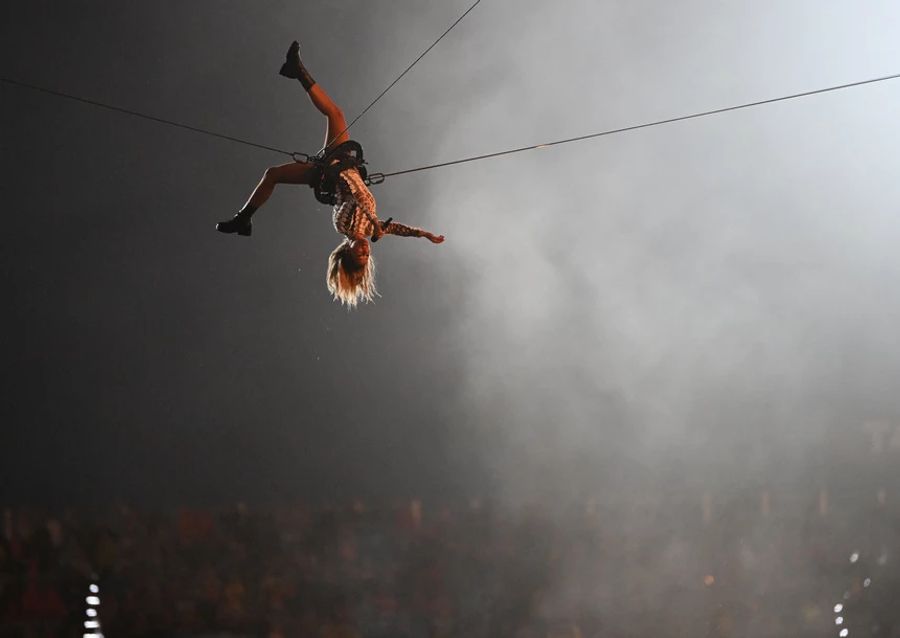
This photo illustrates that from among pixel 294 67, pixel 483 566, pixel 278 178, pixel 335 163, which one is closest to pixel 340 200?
pixel 335 163

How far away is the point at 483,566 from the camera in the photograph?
661 centimetres

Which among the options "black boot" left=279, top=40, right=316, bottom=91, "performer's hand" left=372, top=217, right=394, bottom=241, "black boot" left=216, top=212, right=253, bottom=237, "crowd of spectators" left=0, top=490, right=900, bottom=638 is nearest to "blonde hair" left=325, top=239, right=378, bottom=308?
"performer's hand" left=372, top=217, right=394, bottom=241

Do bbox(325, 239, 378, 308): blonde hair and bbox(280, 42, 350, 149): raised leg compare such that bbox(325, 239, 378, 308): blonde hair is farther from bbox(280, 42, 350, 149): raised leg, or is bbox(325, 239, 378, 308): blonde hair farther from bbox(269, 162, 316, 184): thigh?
bbox(280, 42, 350, 149): raised leg

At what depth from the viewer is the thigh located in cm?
410

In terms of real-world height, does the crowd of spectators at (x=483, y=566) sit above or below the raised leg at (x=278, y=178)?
below

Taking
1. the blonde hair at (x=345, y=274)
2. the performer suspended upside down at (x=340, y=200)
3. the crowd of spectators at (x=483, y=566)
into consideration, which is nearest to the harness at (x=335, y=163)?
the performer suspended upside down at (x=340, y=200)

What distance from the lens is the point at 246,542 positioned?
6.32 m

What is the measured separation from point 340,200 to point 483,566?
3484 mm

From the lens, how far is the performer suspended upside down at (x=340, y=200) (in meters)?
4.11

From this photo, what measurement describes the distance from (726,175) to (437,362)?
2757 millimetres

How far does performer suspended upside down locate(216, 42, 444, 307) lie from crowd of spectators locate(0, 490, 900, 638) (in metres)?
2.86

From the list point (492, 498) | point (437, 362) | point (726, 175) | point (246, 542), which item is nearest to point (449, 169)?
point (437, 362)

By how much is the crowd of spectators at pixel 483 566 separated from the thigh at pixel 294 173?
124 inches

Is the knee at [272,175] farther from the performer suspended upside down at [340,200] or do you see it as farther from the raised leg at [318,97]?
the raised leg at [318,97]
